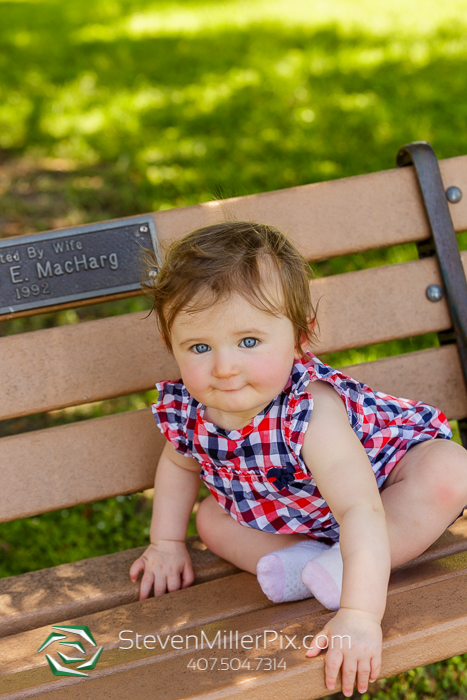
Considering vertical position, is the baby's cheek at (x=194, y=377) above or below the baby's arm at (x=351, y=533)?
above

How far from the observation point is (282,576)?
5.84ft

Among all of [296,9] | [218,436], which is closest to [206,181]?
[218,436]

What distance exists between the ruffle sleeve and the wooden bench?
0.57 feet

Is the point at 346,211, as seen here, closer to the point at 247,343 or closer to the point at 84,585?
the point at 247,343

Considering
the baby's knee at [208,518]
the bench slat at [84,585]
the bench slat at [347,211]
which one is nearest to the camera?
the bench slat at [84,585]

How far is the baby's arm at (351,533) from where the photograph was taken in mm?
1420

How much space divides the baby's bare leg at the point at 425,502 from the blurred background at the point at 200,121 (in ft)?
2.52

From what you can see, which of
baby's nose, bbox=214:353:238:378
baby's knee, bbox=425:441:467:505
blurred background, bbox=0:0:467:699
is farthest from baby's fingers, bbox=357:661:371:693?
blurred background, bbox=0:0:467:699

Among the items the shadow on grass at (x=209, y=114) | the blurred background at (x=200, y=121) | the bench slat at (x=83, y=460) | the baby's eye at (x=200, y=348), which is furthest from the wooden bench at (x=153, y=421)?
the shadow on grass at (x=209, y=114)

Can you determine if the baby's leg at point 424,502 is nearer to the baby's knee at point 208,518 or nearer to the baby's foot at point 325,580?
the baby's foot at point 325,580

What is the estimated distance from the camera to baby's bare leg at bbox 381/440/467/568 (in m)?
1.81

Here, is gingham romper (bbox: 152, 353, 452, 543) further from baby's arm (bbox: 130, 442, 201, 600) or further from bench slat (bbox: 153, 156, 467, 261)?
bench slat (bbox: 153, 156, 467, 261)

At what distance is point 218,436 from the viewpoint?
6.37ft

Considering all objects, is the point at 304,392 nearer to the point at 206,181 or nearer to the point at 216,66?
the point at 206,181
